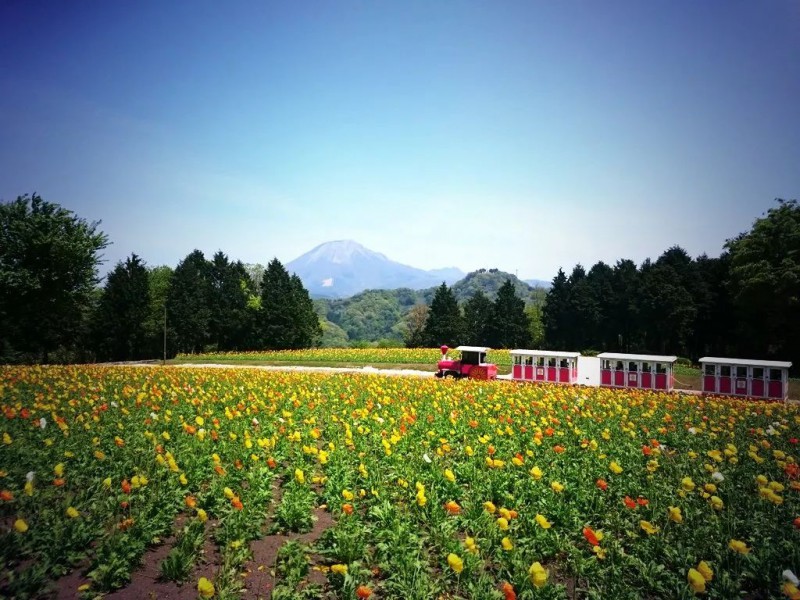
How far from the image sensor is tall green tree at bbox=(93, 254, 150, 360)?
51312 mm

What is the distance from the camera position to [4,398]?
479 inches

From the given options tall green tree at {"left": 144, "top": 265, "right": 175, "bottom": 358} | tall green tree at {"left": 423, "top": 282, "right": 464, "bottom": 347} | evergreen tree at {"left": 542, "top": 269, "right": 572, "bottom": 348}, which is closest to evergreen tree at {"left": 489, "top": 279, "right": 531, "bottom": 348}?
evergreen tree at {"left": 542, "top": 269, "right": 572, "bottom": 348}

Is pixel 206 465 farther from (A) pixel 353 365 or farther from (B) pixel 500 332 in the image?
(B) pixel 500 332

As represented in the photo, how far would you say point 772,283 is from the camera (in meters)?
31.3

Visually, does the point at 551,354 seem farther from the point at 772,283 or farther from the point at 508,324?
the point at 508,324

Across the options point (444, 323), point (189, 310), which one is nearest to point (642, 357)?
point (444, 323)

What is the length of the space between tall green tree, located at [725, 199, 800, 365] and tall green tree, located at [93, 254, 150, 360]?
6506 centimetres

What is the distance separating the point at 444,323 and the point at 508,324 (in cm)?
908

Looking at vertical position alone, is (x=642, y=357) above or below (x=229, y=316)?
below

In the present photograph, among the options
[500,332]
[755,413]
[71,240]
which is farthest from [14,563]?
[500,332]

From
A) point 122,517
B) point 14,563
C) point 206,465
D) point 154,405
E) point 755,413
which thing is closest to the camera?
point 14,563

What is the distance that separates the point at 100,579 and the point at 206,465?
117 inches

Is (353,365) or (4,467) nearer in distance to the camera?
(4,467)

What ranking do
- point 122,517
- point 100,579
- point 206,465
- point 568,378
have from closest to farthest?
point 100,579
point 122,517
point 206,465
point 568,378
